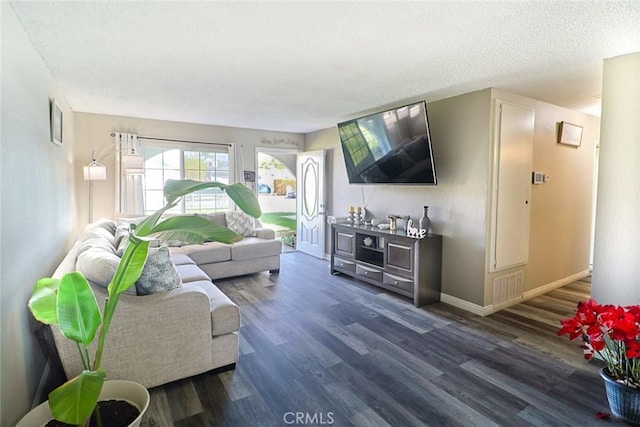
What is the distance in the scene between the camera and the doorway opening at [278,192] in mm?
9992

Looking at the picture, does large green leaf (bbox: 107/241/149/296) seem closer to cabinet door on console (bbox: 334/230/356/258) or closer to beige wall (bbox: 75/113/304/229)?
cabinet door on console (bbox: 334/230/356/258)

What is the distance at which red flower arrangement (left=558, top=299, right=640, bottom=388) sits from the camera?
6.05ft

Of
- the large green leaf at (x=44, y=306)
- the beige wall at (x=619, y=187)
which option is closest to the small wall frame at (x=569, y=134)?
the beige wall at (x=619, y=187)

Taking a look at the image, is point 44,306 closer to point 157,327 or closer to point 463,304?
point 157,327

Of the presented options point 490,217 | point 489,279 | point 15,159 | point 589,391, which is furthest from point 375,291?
point 15,159

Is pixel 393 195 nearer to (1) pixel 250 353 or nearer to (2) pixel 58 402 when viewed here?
(1) pixel 250 353

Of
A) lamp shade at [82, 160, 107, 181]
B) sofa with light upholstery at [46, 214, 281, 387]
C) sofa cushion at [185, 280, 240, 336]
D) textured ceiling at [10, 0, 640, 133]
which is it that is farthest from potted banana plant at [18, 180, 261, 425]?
lamp shade at [82, 160, 107, 181]

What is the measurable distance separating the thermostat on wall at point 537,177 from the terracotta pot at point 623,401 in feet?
8.37

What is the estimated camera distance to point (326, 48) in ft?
7.97

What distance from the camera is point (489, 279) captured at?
11.8ft

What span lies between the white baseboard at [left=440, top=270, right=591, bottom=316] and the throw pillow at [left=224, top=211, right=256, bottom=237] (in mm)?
3005

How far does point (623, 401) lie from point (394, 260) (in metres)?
2.38

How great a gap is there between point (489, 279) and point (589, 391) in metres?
1.44

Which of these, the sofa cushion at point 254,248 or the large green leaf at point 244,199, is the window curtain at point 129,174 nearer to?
the sofa cushion at point 254,248
